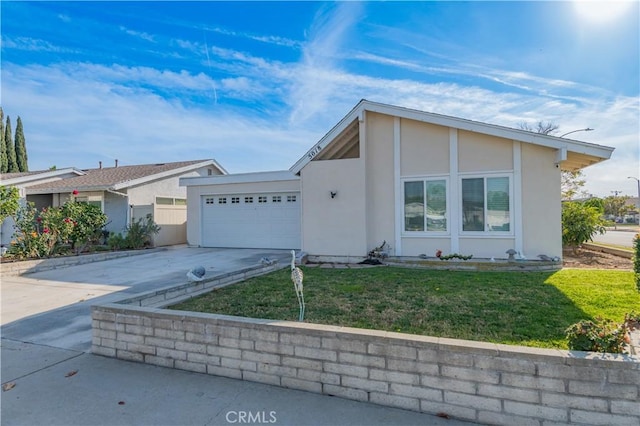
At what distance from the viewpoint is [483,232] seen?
9.12 metres

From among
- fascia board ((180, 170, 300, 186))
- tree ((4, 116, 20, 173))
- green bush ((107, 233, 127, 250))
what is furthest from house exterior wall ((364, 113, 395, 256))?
tree ((4, 116, 20, 173))

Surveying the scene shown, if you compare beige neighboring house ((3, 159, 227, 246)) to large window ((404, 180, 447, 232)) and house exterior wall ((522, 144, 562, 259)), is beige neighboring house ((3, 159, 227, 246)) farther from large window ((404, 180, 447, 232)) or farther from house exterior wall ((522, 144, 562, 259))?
house exterior wall ((522, 144, 562, 259))

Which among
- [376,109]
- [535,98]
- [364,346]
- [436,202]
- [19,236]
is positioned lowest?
[364,346]

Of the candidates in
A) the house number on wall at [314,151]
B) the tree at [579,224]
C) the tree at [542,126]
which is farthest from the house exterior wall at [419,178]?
the tree at [542,126]

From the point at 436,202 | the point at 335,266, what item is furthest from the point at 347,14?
the point at 335,266

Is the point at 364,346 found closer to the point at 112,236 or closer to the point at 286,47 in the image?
the point at 286,47

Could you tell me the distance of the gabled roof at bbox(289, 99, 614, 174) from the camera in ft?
26.5

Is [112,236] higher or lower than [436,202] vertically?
lower

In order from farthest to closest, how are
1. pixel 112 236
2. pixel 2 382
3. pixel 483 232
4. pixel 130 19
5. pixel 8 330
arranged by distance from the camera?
pixel 112 236
pixel 130 19
pixel 483 232
pixel 8 330
pixel 2 382

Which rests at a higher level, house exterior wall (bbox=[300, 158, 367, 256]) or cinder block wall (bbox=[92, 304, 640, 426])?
house exterior wall (bbox=[300, 158, 367, 256])

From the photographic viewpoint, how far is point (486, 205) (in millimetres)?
Answer: 9102

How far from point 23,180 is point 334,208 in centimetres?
1718

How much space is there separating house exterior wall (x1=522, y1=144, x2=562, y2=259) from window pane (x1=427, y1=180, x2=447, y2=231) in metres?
1.95

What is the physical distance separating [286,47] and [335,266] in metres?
7.53
